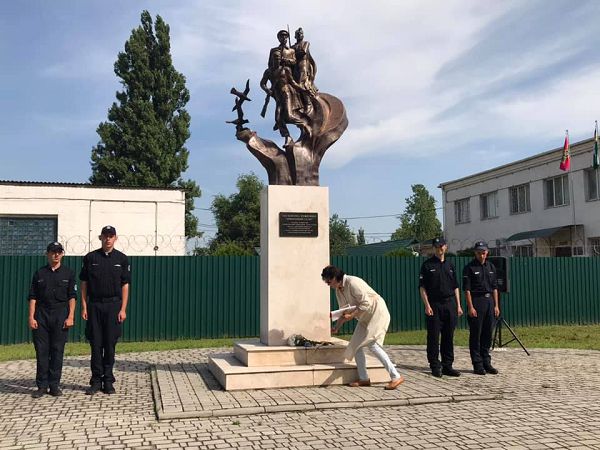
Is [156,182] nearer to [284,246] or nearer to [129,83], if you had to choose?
[129,83]

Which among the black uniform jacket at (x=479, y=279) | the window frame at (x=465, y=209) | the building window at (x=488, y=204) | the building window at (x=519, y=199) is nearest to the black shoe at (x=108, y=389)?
the black uniform jacket at (x=479, y=279)

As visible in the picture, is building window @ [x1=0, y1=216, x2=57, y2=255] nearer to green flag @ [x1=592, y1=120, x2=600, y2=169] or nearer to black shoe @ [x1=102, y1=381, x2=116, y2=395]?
black shoe @ [x1=102, y1=381, x2=116, y2=395]

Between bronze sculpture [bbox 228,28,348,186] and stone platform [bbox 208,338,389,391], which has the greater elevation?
bronze sculpture [bbox 228,28,348,186]

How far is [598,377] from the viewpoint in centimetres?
827

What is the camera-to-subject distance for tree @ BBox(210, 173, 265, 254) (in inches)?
1698

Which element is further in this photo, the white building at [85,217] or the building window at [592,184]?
the building window at [592,184]

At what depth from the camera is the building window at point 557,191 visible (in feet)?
80.0

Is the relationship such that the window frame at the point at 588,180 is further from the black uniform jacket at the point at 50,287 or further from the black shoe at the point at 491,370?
the black uniform jacket at the point at 50,287

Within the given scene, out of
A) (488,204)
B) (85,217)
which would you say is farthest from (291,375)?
(488,204)

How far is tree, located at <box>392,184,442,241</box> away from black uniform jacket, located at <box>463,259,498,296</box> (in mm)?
49942

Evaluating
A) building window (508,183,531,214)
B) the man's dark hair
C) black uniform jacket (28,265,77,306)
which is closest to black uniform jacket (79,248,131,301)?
black uniform jacket (28,265,77,306)

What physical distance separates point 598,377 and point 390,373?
11.2 feet

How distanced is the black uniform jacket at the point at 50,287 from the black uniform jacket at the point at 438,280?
4881 millimetres

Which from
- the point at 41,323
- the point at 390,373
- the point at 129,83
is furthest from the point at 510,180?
the point at 41,323
